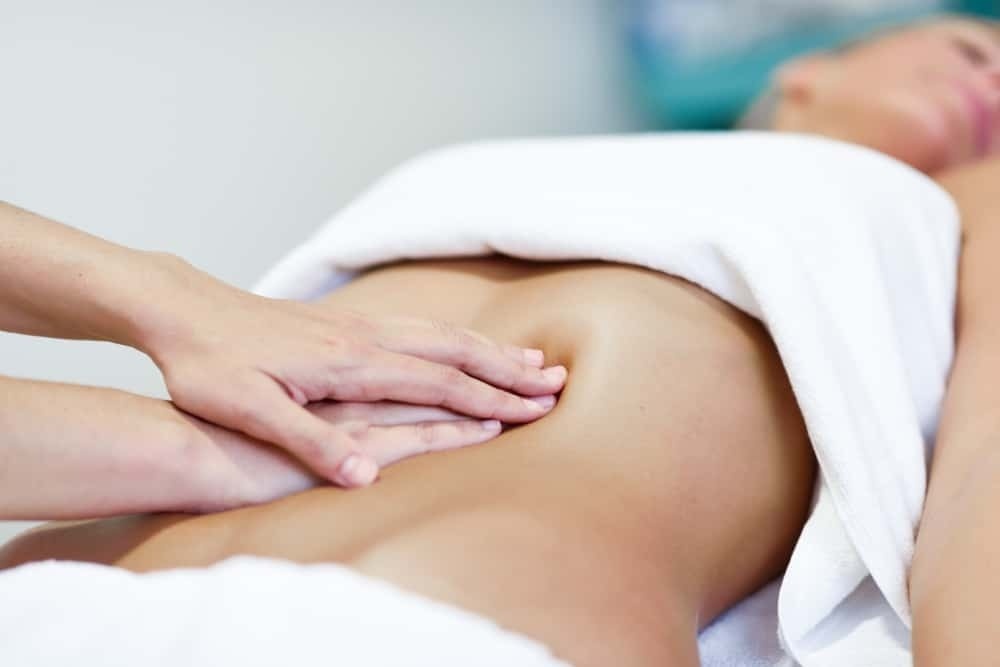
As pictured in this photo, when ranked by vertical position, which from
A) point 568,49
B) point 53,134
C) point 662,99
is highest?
point 53,134

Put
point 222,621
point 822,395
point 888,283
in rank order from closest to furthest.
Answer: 1. point 222,621
2. point 822,395
3. point 888,283

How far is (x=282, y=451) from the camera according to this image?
2.88 feet

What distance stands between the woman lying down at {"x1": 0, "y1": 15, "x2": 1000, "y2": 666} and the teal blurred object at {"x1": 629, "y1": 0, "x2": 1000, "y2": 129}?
36.8 inches

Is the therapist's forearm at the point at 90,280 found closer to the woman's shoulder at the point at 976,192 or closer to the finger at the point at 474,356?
the finger at the point at 474,356

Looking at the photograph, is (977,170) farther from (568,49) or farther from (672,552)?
(568,49)

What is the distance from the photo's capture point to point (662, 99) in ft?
7.52

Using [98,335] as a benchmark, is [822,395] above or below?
below

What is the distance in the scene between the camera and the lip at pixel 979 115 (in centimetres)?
152

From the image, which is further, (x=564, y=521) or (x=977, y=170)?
(x=977, y=170)

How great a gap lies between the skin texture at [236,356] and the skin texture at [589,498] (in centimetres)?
4

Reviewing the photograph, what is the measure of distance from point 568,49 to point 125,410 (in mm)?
1603

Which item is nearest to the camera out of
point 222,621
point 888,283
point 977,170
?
point 222,621

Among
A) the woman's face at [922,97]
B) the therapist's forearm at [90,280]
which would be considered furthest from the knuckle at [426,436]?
the woman's face at [922,97]

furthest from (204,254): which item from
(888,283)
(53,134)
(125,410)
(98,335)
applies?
(888,283)
